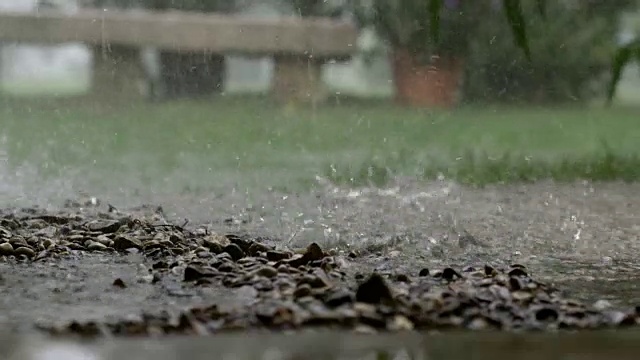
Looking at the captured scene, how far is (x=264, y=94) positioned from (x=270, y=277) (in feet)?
1.68

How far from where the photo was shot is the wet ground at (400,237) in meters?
0.81

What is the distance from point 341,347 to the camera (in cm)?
66

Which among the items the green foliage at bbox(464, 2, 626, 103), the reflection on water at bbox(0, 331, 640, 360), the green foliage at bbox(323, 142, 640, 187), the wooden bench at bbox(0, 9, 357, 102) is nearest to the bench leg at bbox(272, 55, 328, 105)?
the wooden bench at bbox(0, 9, 357, 102)

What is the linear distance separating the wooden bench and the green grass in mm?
39

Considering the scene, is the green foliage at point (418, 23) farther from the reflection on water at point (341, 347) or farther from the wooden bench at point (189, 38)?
the reflection on water at point (341, 347)

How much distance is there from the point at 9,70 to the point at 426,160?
23.6 inches

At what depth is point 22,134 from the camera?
4.21 feet

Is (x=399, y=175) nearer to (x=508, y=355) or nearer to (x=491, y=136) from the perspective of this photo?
(x=491, y=136)

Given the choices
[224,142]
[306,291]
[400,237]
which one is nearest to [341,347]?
[306,291]

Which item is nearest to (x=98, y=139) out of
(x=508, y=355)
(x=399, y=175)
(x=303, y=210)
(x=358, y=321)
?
(x=303, y=210)

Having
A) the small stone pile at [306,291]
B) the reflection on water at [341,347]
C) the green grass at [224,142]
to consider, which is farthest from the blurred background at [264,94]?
the reflection on water at [341,347]

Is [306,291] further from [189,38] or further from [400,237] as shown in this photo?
[189,38]

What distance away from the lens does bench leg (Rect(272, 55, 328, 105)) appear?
1310 mm

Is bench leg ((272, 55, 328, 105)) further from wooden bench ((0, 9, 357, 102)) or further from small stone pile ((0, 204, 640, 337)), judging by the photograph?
small stone pile ((0, 204, 640, 337))
